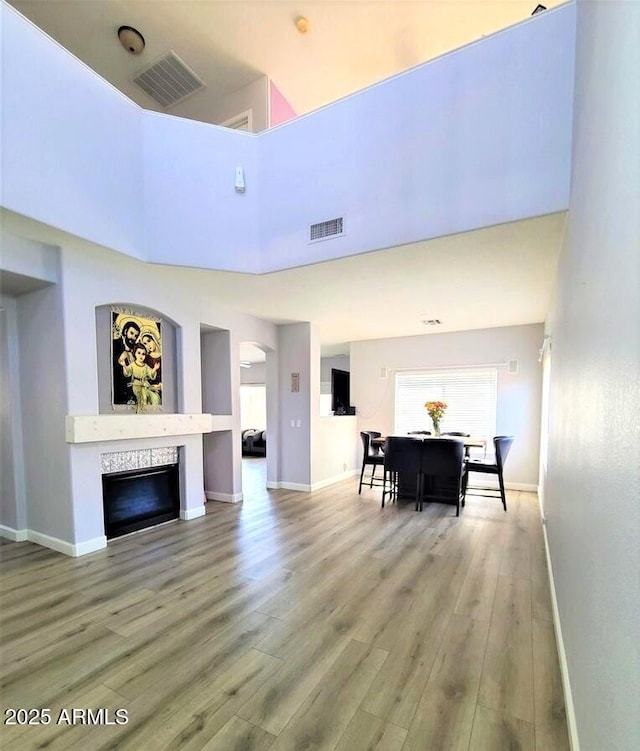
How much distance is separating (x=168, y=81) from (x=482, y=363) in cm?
627

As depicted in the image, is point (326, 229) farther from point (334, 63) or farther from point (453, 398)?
point (453, 398)

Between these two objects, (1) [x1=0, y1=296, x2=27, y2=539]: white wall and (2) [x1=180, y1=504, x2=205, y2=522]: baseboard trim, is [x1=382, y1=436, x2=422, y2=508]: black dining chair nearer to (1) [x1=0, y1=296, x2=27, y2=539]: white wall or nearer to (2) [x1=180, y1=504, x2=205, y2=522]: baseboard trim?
(2) [x1=180, y1=504, x2=205, y2=522]: baseboard trim

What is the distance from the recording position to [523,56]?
238 cm

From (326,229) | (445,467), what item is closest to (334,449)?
(445,467)

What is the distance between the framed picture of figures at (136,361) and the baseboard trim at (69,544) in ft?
4.26

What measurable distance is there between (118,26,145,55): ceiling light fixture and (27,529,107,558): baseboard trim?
548cm

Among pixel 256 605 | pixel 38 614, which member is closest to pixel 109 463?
pixel 38 614

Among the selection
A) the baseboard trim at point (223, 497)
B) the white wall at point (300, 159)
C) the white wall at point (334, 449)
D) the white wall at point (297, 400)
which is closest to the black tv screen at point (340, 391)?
the white wall at point (334, 449)

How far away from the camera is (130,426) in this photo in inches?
145

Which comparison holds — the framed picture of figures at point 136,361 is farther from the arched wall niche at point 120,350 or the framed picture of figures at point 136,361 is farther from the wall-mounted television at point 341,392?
the wall-mounted television at point 341,392

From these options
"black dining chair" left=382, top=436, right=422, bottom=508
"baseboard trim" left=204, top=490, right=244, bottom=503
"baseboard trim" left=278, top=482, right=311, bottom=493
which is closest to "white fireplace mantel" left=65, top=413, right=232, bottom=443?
"baseboard trim" left=204, top=490, right=244, bottom=503

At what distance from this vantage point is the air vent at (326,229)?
310 centimetres

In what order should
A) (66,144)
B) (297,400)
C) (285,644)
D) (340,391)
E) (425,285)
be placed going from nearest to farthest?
1. (285,644)
2. (66,144)
3. (425,285)
4. (297,400)
5. (340,391)

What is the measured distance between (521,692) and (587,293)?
196 cm
